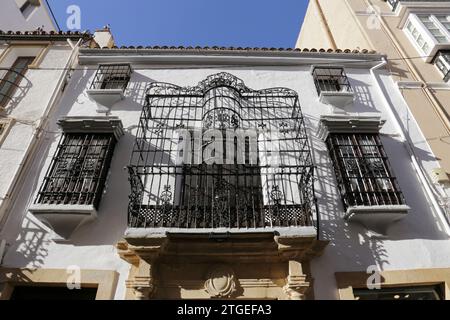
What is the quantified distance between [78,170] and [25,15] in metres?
12.6

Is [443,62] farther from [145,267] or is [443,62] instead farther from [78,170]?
[78,170]

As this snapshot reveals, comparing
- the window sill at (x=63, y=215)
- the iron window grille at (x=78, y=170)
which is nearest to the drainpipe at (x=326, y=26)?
the iron window grille at (x=78, y=170)

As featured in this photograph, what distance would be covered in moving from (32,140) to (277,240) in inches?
228

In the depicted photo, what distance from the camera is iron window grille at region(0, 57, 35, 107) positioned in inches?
310

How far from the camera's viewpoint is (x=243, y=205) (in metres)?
5.54

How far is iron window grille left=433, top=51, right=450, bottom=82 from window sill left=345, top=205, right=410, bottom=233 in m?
5.00

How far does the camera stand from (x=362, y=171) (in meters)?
6.31

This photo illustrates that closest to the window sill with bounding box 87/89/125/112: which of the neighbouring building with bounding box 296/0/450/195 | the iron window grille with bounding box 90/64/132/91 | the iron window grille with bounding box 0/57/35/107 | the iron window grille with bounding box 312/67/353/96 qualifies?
the iron window grille with bounding box 90/64/132/91

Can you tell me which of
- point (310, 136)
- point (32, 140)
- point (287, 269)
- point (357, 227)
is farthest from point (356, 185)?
point (32, 140)

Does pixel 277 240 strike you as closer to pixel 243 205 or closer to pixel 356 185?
pixel 243 205

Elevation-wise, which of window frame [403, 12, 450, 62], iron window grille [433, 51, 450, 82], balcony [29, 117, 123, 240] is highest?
window frame [403, 12, 450, 62]

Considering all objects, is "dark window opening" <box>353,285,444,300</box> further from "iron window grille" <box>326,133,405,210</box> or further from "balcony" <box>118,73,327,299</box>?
"iron window grille" <box>326,133,405,210</box>

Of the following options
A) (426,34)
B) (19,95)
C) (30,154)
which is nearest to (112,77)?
(19,95)

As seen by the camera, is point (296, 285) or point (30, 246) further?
point (30, 246)
